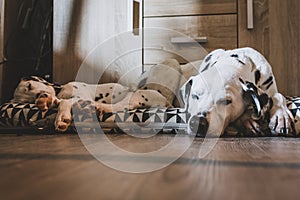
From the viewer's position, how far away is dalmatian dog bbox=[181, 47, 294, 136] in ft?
5.46

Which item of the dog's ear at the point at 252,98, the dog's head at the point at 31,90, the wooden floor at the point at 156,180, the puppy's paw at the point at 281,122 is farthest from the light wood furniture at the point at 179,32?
the wooden floor at the point at 156,180

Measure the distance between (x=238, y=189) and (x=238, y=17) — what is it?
96.5 inches

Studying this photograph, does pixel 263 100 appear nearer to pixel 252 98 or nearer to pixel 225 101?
pixel 252 98

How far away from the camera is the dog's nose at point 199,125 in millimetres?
1620

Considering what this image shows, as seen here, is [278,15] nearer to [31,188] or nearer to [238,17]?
[238,17]

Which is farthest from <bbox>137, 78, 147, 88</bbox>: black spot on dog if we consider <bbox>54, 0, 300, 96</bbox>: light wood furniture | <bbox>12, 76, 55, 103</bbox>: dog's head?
<bbox>12, 76, 55, 103</bbox>: dog's head

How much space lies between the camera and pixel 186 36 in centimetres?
290

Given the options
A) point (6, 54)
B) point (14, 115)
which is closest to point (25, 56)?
point (6, 54)

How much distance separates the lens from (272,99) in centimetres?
192

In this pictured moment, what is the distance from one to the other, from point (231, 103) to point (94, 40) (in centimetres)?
162

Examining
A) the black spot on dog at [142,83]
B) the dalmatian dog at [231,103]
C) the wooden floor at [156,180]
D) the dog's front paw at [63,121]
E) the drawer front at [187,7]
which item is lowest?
the wooden floor at [156,180]

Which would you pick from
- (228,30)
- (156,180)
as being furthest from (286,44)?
(156,180)

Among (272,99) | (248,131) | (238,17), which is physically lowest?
(248,131)

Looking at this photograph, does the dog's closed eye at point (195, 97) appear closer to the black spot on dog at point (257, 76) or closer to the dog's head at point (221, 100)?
the dog's head at point (221, 100)
